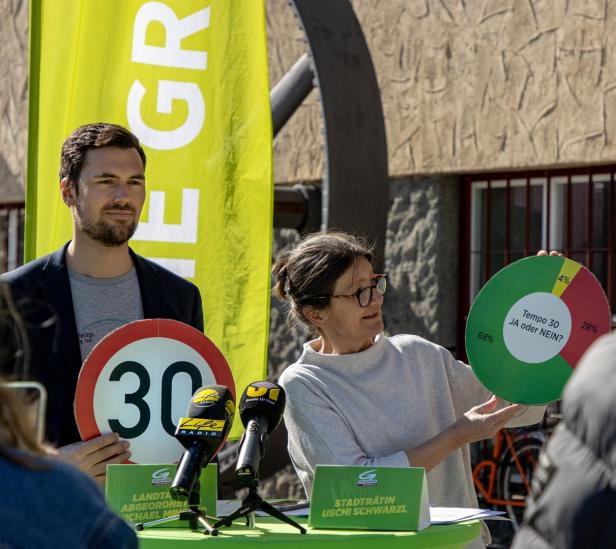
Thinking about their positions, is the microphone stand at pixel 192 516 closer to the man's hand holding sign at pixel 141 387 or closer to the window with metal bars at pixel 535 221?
the man's hand holding sign at pixel 141 387

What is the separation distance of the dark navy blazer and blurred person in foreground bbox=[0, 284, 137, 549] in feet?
6.51

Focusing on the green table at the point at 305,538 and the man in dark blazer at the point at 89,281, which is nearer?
the green table at the point at 305,538

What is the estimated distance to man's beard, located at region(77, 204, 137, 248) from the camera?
3.89 metres

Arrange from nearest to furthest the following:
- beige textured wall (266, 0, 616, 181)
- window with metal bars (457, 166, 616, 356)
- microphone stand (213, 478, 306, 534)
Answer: microphone stand (213, 478, 306, 534) → beige textured wall (266, 0, 616, 181) → window with metal bars (457, 166, 616, 356)

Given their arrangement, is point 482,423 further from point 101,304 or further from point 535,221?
A: point 535,221

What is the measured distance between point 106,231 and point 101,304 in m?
0.22

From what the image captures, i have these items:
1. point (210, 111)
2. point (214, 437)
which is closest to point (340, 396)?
point (214, 437)

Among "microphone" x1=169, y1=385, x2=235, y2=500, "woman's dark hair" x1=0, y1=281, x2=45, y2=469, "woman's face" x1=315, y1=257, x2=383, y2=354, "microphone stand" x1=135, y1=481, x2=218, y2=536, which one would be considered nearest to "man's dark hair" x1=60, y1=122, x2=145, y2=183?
"woman's face" x1=315, y1=257, x2=383, y2=354

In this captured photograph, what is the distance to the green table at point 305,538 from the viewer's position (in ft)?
9.54

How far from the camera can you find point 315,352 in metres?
3.73

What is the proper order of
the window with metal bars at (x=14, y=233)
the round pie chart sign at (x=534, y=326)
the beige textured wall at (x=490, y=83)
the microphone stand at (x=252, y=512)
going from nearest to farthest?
the microphone stand at (x=252, y=512) → the round pie chart sign at (x=534, y=326) → the beige textured wall at (x=490, y=83) → the window with metal bars at (x=14, y=233)

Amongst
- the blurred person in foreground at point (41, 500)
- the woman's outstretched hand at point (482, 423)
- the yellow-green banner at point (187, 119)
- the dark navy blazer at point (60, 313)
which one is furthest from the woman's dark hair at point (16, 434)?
the yellow-green banner at point (187, 119)

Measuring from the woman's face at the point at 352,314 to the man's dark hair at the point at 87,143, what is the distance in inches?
32.3

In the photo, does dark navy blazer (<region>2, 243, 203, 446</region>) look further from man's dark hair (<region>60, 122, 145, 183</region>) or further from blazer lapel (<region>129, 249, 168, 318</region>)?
man's dark hair (<region>60, 122, 145, 183</region>)
